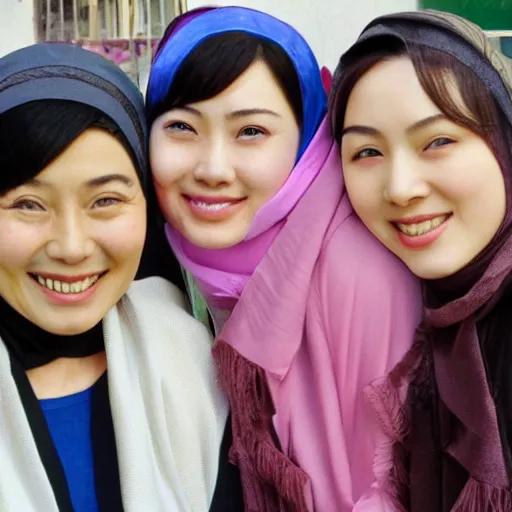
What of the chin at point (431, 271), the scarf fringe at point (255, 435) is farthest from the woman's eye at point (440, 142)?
the scarf fringe at point (255, 435)

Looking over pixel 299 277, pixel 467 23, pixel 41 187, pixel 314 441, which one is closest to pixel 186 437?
pixel 314 441

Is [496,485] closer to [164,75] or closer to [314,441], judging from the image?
[314,441]

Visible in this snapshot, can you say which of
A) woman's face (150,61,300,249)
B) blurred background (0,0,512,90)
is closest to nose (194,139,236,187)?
woman's face (150,61,300,249)

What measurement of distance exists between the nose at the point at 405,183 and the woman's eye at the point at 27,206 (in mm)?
638

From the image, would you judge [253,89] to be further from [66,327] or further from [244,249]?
[66,327]

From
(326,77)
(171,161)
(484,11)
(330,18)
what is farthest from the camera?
(330,18)

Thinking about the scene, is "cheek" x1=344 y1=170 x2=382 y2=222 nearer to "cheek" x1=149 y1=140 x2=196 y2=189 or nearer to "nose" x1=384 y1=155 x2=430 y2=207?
"nose" x1=384 y1=155 x2=430 y2=207

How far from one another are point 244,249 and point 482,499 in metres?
0.69

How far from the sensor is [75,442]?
129 cm

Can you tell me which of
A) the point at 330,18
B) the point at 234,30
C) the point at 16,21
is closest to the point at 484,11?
the point at 330,18

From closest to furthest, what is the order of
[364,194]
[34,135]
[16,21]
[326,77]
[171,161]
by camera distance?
[34,135], [364,194], [171,161], [326,77], [16,21]

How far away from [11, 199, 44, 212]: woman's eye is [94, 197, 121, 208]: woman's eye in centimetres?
10

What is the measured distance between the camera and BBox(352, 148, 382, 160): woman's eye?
4.24ft

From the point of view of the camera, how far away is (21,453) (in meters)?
1.22
